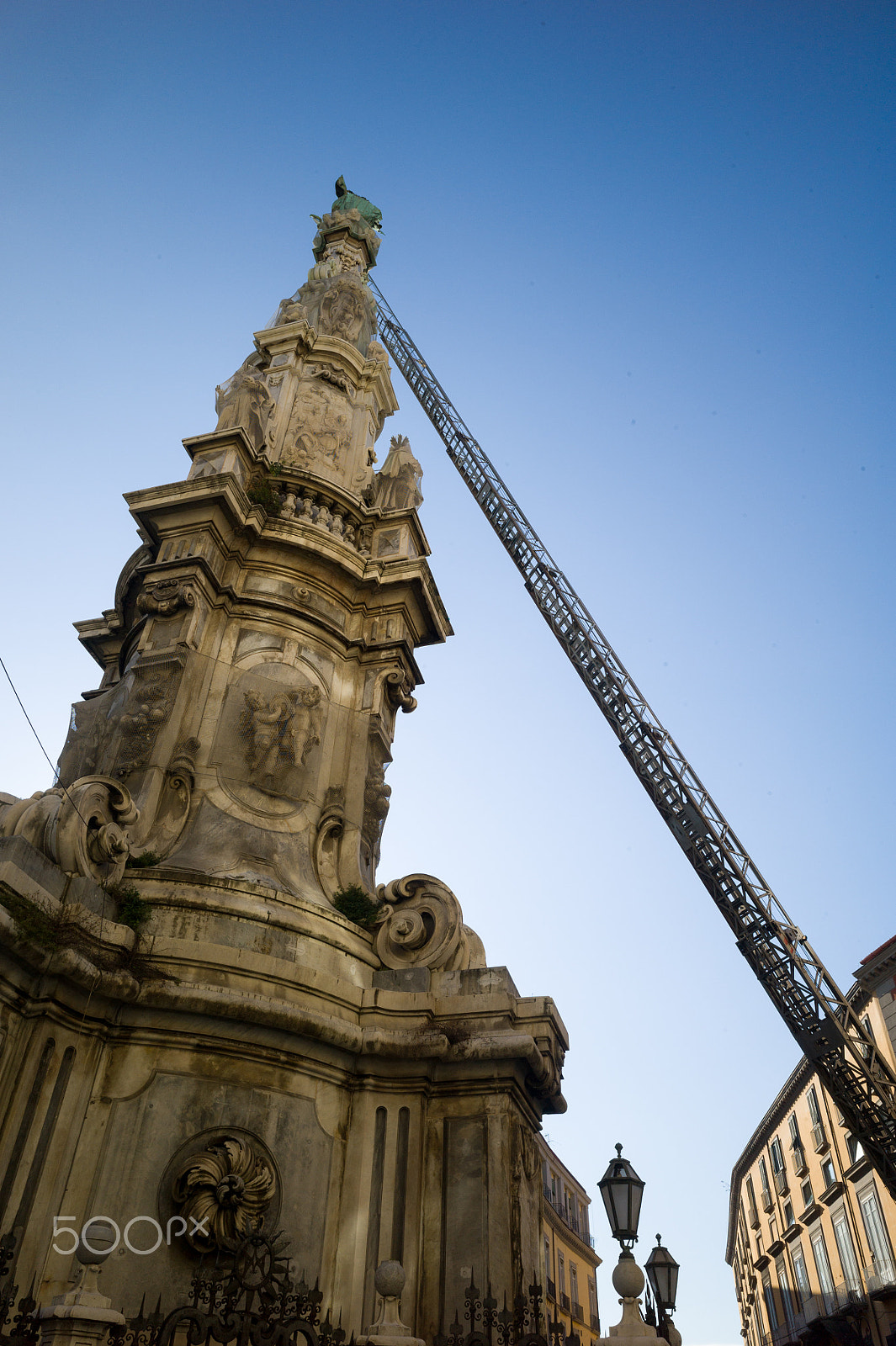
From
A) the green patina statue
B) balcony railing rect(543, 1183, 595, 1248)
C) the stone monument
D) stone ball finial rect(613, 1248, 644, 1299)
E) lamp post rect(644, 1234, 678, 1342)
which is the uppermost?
the green patina statue

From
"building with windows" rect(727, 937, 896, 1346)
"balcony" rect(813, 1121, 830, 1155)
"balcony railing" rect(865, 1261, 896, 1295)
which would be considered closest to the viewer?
"balcony railing" rect(865, 1261, 896, 1295)

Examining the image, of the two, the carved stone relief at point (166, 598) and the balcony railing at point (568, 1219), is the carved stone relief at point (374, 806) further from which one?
the balcony railing at point (568, 1219)

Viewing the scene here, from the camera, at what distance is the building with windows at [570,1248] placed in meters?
46.2

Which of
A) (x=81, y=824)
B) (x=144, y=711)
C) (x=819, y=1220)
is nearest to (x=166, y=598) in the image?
(x=144, y=711)

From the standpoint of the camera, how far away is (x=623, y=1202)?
8.02 metres

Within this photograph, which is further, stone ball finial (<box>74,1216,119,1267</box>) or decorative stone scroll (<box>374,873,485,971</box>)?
decorative stone scroll (<box>374,873,485,971</box>)

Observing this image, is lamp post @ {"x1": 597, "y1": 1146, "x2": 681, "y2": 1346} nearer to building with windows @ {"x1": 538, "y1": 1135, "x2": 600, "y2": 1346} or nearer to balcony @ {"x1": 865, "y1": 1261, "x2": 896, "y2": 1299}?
balcony @ {"x1": 865, "y1": 1261, "x2": 896, "y2": 1299}

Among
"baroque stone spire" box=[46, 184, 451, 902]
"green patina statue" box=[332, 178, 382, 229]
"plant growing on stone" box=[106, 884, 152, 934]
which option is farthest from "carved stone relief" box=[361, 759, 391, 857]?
"green patina statue" box=[332, 178, 382, 229]

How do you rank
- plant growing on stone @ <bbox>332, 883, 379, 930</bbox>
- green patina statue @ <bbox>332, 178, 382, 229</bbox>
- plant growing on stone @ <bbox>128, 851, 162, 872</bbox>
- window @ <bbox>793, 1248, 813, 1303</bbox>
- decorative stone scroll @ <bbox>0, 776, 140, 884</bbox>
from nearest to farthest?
decorative stone scroll @ <bbox>0, 776, 140, 884</bbox>
plant growing on stone @ <bbox>128, 851, 162, 872</bbox>
plant growing on stone @ <bbox>332, 883, 379, 930</bbox>
green patina statue @ <bbox>332, 178, 382, 229</bbox>
window @ <bbox>793, 1248, 813, 1303</bbox>

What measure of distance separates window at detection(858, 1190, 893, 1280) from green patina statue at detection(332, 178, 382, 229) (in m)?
32.0

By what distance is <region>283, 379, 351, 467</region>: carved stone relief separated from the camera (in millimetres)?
16781

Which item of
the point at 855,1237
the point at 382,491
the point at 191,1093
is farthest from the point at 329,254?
the point at 855,1237

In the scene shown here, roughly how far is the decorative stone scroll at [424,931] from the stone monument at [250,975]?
3 centimetres

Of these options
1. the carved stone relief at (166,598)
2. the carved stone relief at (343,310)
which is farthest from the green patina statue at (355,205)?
the carved stone relief at (166,598)
